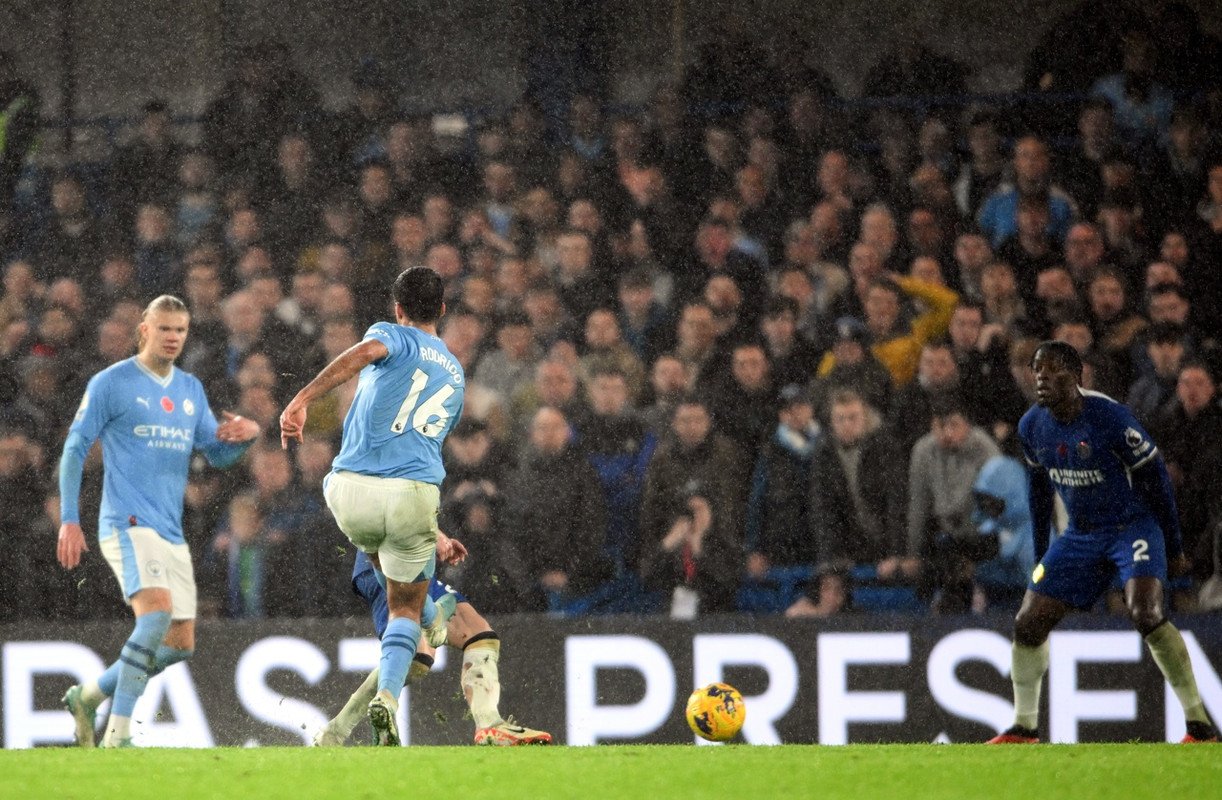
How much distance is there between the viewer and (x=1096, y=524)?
6.70 meters

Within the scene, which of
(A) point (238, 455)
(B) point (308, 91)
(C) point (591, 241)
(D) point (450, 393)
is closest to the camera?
(D) point (450, 393)

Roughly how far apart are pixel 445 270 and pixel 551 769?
4.78 metres

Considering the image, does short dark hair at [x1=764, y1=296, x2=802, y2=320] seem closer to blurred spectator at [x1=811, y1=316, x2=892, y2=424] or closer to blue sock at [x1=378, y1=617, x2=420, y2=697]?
blurred spectator at [x1=811, y1=316, x2=892, y2=424]

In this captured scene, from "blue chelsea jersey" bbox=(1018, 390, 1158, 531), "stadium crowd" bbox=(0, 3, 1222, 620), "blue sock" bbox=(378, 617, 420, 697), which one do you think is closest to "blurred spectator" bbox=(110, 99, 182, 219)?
"stadium crowd" bbox=(0, 3, 1222, 620)

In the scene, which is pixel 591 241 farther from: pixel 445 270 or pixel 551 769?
pixel 551 769

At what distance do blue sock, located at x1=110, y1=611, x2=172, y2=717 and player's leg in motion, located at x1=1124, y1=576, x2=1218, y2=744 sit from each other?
372cm

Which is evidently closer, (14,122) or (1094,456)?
(1094,456)

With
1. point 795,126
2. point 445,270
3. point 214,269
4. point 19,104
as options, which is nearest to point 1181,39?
point 795,126

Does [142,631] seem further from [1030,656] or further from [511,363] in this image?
[1030,656]

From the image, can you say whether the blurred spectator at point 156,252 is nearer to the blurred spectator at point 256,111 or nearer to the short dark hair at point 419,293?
the blurred spectator at point 256,111

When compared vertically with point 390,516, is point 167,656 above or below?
below

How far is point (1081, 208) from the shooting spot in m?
9.63

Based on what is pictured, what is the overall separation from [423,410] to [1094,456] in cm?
249

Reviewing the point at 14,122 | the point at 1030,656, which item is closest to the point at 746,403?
the point at 1030,656
